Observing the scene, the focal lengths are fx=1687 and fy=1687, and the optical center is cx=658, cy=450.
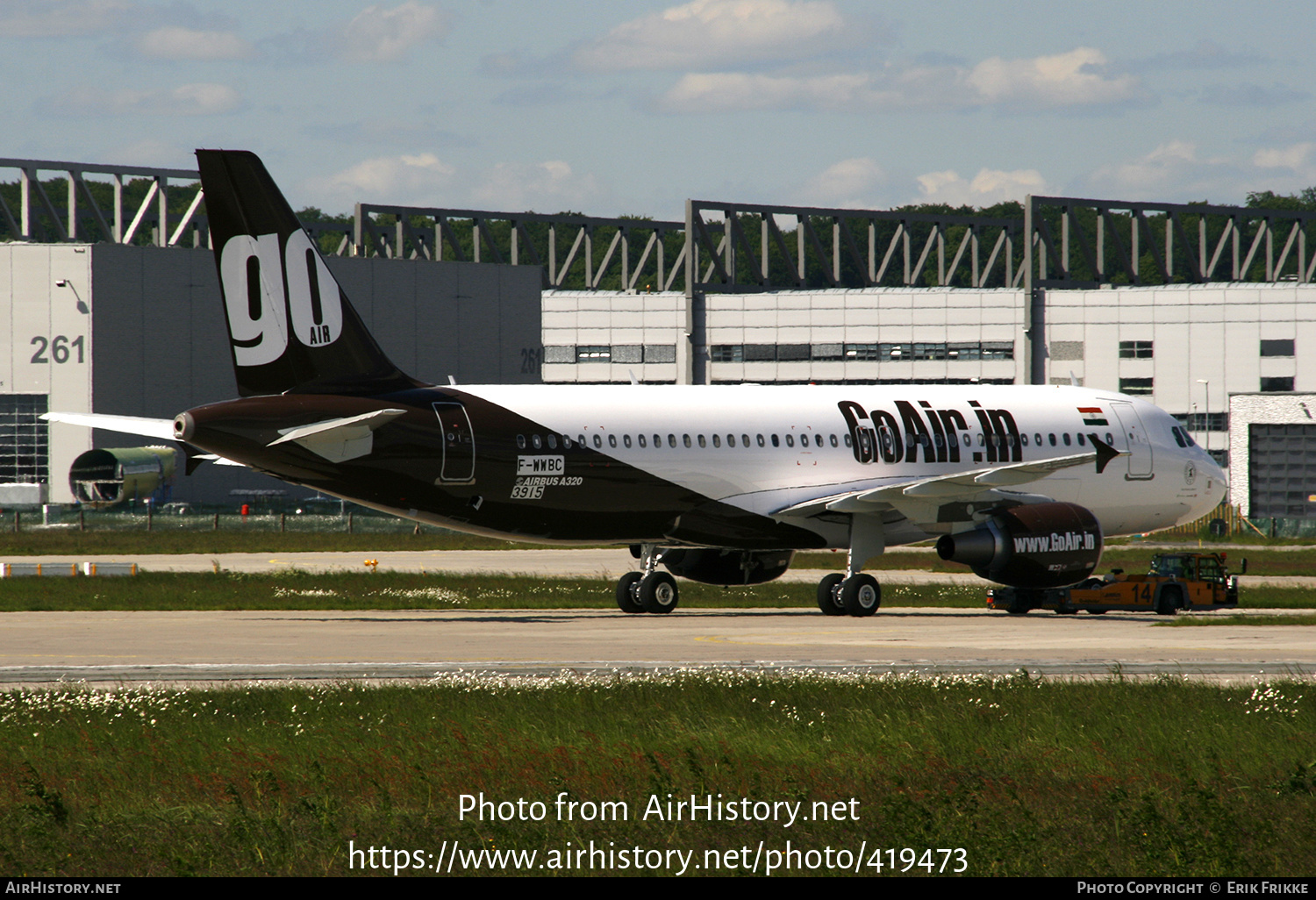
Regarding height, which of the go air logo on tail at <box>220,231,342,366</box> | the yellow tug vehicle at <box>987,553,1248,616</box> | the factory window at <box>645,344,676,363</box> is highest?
the factory window at <box>645,344,676,363</box>

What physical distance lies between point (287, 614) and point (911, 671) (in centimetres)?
1764

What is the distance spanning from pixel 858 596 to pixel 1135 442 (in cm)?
985

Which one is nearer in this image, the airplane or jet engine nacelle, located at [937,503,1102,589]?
the airplane

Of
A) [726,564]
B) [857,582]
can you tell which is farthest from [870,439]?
[726,564]

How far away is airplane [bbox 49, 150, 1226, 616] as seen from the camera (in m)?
31.9

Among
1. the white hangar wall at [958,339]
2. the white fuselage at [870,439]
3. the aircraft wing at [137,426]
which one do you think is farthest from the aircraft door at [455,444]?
the white hangar wall at [958,339]

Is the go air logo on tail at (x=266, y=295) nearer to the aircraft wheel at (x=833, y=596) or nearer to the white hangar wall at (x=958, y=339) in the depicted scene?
the aircraft wheel at (x=833, y=596)

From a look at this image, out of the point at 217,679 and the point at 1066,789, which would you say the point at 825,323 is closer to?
the point at 217,679

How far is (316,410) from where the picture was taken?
31.5 meters

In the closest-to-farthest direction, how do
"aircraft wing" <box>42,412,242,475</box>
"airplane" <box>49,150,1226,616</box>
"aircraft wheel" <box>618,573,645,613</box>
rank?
1. "airplane" <box>49,150,1226,616</box>
2. "aircraft wing" <box>42,412,242,475</box>
3. "aircraft wheel" <box>618,573,645,613</box>

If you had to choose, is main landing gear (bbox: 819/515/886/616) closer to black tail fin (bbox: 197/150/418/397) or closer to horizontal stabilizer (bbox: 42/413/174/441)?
black tail fin (bbox: 197/150/418/397)

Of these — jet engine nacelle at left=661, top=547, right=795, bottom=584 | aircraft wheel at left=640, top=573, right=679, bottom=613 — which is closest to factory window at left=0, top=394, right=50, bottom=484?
jet engine nacelle at left=661, top=547, right=795, bottom=584

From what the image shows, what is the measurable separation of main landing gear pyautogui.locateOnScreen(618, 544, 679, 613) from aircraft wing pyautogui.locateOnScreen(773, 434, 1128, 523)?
298 cm

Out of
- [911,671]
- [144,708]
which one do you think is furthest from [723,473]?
[144,708]
